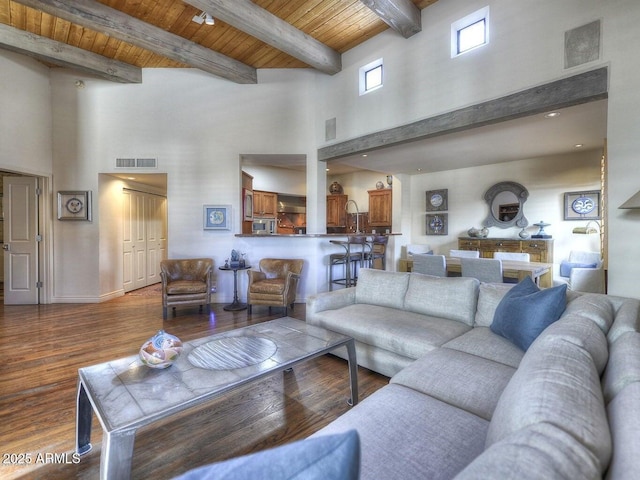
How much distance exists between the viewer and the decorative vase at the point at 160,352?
1604 mm

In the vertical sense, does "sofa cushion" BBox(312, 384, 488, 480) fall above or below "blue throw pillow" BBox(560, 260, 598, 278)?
below

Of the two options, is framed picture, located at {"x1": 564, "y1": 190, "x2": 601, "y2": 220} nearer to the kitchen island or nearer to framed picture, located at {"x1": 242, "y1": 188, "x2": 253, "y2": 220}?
the kitchen island

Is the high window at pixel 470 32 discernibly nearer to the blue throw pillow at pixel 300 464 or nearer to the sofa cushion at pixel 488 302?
the sofa cushion at pixel 488 302

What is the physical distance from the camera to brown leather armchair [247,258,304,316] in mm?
4207

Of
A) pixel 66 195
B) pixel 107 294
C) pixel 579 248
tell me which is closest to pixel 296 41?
pixel 66 195

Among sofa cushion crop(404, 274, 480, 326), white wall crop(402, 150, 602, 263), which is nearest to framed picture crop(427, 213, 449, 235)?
white wall crop(402, 150, 602, 263)

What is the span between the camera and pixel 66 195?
504cm

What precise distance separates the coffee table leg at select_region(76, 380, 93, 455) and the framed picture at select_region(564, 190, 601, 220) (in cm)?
687

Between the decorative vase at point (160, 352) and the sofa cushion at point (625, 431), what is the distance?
173 centimetres

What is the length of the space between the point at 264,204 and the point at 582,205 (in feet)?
21.0

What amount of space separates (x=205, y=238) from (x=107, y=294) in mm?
1982

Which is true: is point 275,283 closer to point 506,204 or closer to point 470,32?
point 470,32

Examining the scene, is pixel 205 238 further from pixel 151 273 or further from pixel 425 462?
pixel 425 462

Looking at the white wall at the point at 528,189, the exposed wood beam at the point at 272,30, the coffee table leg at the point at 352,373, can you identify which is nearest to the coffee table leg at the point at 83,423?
the coffee table leg at the point at 352,373
